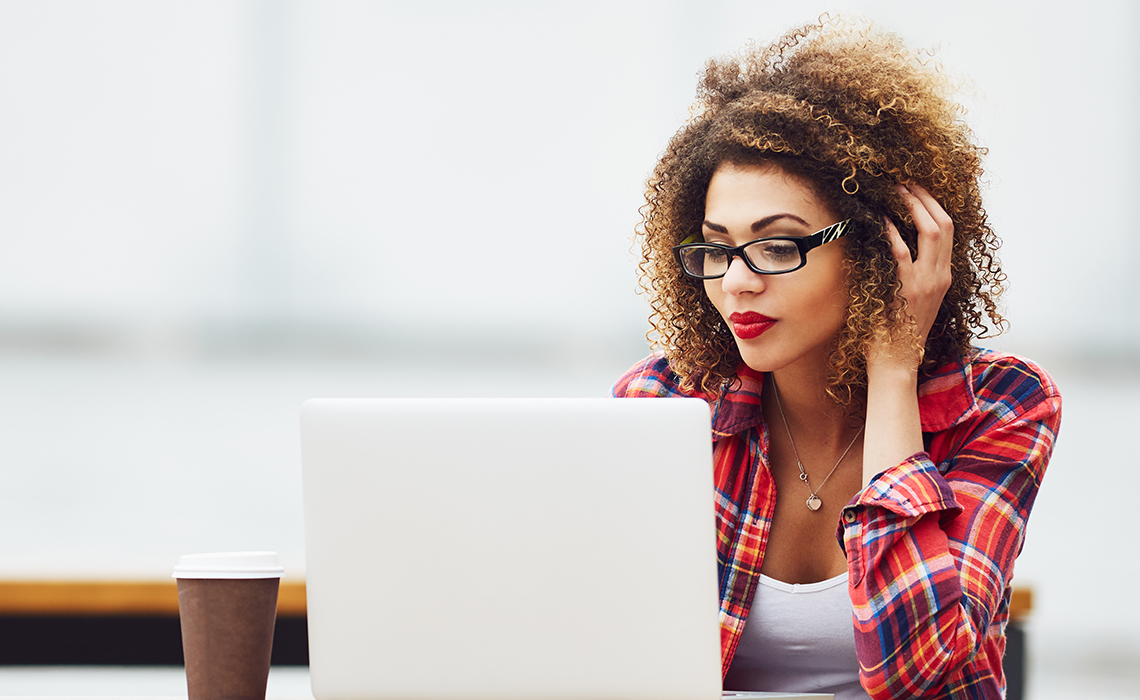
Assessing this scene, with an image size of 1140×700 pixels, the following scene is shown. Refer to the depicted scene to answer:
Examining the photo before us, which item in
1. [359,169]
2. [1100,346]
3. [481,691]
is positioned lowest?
[481,691]

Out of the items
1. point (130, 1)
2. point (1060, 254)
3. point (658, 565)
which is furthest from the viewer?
point (1060, 254)

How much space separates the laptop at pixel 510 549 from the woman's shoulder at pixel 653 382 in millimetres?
610

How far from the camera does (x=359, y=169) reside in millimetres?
2322

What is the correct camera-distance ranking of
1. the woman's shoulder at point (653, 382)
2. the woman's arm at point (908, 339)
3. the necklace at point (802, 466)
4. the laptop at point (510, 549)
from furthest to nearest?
the woman's shoulder at point (653, 382) < the necklace at point (802, 466) < the woman's arm at point (908, 339) < the laptop at point (510, 549)

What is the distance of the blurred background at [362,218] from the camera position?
2.27 meters

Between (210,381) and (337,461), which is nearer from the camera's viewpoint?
(337,461)

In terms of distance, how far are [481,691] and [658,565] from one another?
168mm

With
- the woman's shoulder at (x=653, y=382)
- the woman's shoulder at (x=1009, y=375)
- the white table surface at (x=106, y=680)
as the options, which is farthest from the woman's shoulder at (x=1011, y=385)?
the white table surface at (x=106, y=680)

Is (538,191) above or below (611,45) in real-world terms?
below

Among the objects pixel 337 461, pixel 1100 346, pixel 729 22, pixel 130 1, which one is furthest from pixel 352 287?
pixel 1100 346

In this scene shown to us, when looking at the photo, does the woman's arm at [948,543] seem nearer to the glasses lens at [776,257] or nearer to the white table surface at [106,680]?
the glasses lens at [776,257]

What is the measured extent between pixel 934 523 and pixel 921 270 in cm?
30

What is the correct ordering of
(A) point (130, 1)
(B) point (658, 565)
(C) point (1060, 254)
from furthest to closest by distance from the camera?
(C) point (1060, 254) < (A) point (130, 1) < (B) point (658, 565)

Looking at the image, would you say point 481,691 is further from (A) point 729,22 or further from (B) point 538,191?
(A) point 729,22
